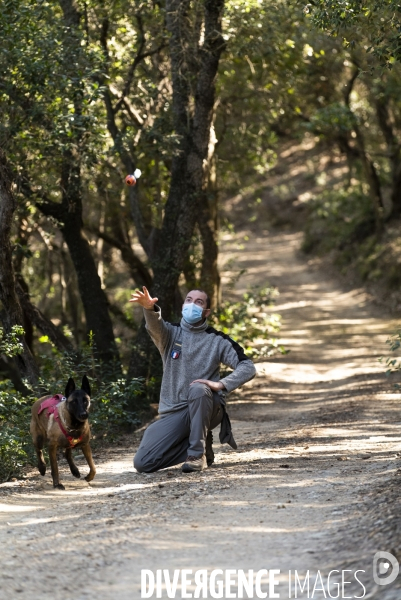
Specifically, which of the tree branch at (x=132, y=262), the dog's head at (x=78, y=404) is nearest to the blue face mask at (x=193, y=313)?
the dog's head at (x=78, y=404)

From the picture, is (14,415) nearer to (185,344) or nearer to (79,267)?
(185,344)

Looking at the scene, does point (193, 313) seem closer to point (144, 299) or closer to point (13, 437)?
point (144, 299)

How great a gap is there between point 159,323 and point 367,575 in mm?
3730

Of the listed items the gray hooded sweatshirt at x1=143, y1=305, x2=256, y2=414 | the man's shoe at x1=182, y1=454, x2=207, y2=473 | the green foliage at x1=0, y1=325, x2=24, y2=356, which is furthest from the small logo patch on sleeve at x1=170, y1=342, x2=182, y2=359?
the green foliage at x1=0, y1=325, x2=24, y2=356

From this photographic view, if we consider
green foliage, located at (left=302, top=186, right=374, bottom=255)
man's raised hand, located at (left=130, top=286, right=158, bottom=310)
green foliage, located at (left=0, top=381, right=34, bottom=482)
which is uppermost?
green foliage, located at (left=302, top=186, right=374, bottom=255)

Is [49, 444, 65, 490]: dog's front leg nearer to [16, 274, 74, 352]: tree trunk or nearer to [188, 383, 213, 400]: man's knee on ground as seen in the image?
[188, 383, 213, 400]: man's knee on ground

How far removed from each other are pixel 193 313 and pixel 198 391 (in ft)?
2.46

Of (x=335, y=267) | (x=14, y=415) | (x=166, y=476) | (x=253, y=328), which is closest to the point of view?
(x=166, y=476)

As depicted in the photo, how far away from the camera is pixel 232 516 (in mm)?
6441

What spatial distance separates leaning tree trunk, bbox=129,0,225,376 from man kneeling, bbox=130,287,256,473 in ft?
15.5

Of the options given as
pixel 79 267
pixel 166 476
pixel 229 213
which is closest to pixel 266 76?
pixel 79 267

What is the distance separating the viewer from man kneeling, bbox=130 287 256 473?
→ 27.3ft

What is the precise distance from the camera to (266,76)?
18.3 meters

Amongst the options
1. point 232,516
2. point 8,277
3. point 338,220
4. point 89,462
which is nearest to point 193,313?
point 89,462
